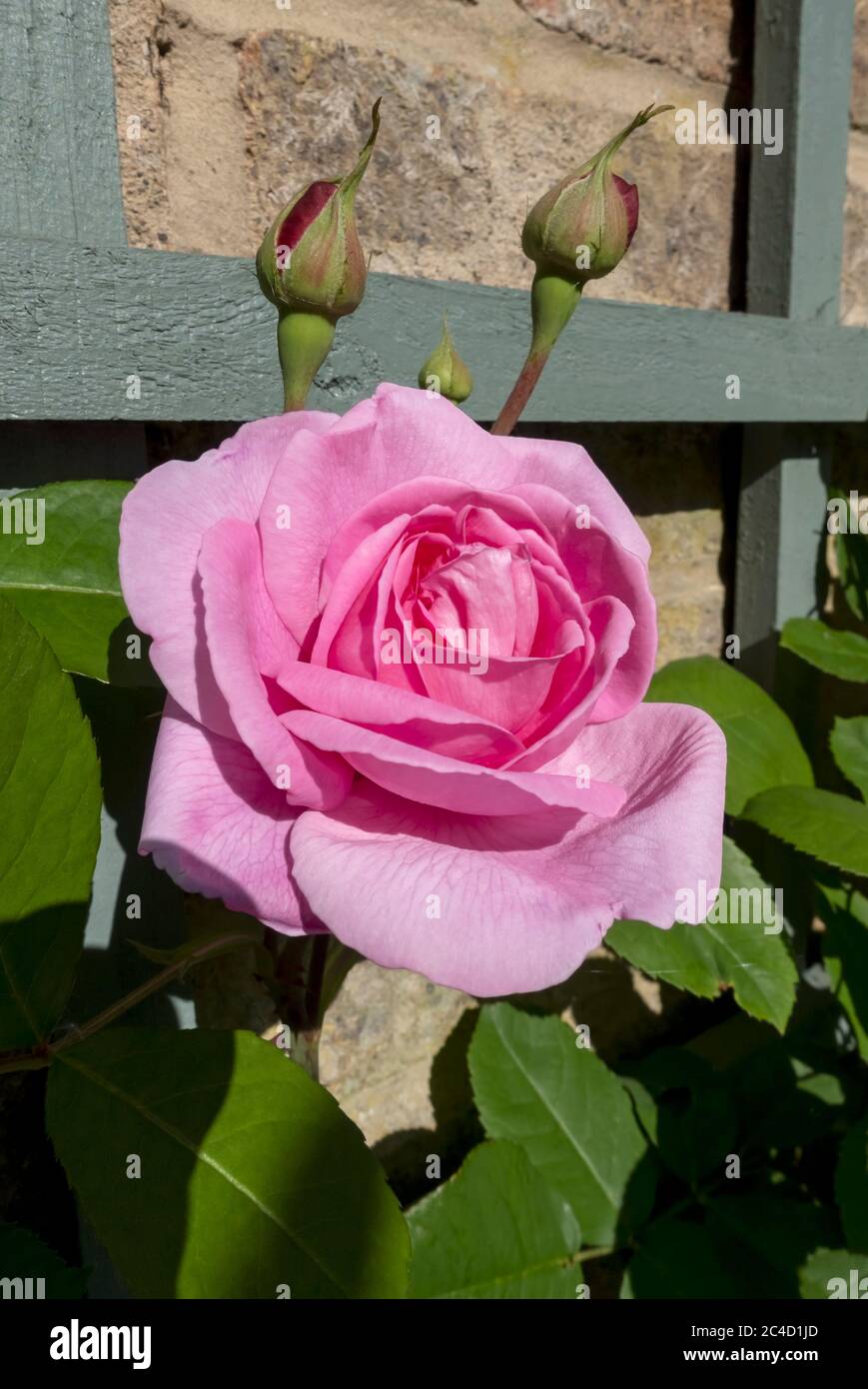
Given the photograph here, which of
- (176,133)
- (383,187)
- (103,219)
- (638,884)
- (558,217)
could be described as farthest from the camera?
(383,187)

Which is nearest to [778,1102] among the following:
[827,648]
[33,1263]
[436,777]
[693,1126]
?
[693,1126]

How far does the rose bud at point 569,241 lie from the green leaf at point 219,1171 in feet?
1.16

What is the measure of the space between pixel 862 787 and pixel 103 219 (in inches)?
34.7

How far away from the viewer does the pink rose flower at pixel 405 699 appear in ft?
1.20

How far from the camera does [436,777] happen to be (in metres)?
0.37

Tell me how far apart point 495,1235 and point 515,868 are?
2.03ft

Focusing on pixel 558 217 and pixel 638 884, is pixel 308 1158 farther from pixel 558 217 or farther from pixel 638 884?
pixel 558 217

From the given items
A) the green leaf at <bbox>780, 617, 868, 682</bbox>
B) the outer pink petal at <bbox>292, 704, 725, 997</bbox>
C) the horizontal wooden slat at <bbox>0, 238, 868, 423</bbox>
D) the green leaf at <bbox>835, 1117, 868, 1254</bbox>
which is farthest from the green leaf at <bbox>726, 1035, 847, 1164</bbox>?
the outer pink petal at <bbox>292, 704, 725, 997</bbox>

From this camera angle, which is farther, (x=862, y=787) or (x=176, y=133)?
(x=862, y=787)

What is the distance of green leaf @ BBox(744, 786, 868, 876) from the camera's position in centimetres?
84

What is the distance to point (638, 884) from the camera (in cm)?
38

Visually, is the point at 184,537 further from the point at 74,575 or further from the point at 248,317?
the point at 248,317
